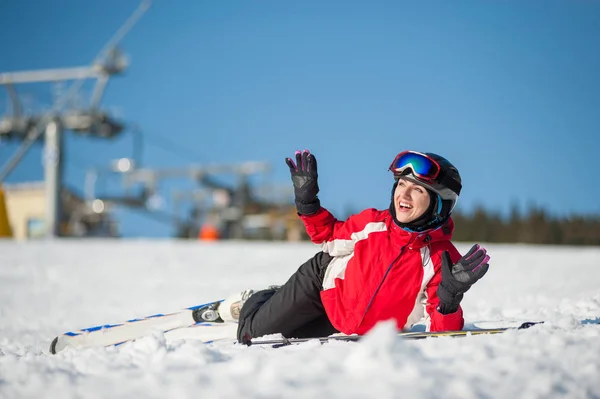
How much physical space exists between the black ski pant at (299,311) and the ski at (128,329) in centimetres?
54

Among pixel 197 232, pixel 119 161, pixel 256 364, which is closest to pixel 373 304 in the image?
pixel 256 364

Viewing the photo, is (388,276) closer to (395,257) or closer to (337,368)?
(395,257)

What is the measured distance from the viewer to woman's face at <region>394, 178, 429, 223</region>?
3.59m

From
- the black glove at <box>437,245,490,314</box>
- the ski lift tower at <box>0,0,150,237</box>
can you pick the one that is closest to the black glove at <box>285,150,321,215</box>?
the black glove at <box>437,245,490,314</box>

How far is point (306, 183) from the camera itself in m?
3.84

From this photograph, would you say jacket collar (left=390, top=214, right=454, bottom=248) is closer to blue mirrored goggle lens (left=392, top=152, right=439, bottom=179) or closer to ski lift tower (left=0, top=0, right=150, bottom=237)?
blue mirrored goggle lens (left=392, top=152, right=439, bottom=179)

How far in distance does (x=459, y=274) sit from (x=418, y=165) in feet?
2.28

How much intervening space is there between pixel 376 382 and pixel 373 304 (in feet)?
5.15

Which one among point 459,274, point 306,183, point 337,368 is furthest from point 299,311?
Answer: point 337,368

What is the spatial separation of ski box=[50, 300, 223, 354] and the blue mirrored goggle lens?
6.30ft

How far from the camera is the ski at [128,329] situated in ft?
14.5

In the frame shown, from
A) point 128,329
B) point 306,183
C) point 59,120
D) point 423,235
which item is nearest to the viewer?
point 423,235

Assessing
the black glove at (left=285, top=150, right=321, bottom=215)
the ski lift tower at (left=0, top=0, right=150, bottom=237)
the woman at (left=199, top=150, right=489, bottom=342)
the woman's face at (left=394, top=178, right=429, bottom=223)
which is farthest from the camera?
the ski lift tower at (left=0, top=0, right=150, bottom=237)

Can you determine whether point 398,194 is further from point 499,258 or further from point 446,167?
point 499,258
